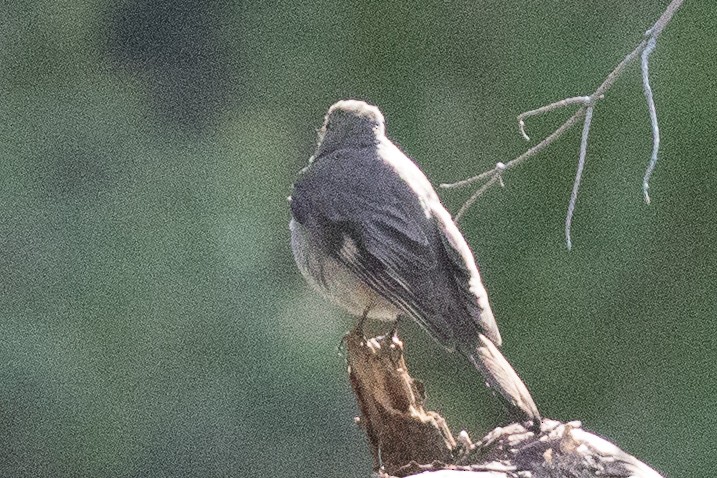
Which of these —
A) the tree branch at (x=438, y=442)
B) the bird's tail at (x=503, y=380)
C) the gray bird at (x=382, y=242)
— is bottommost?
the tree branch at (x=438, y=442)

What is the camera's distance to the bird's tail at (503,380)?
11.3 ft

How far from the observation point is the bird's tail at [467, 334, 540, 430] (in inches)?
136

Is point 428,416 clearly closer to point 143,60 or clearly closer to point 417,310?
point 417,310

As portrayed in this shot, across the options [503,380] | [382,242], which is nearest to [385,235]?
[382,242]

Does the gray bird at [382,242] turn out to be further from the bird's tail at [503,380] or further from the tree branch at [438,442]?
the tree branch at [438,442]

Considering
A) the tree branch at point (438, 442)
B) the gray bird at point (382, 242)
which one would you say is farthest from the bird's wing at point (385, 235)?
the tree branch at point (438, 442)

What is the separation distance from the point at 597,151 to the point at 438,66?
131cm

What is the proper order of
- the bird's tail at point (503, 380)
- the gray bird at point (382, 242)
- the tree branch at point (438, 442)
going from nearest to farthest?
1. the tree branch at point (438, 442)
2. the bird's tail at point (503, 380)
3. the gray bird at point (382, 242)

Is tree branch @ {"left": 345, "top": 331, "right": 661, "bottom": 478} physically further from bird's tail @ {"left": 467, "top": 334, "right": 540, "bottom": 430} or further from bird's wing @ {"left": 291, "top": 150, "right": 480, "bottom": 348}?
bird's wing @ {"left": 291, "top": 150, "right": 480, "bottom": 348}

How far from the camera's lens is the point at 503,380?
142 inches

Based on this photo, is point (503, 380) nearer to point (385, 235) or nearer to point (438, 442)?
point (438, 442)

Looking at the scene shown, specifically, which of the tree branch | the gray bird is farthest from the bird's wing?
the tree branch

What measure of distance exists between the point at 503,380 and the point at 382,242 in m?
0.77

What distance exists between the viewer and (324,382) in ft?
27.5
